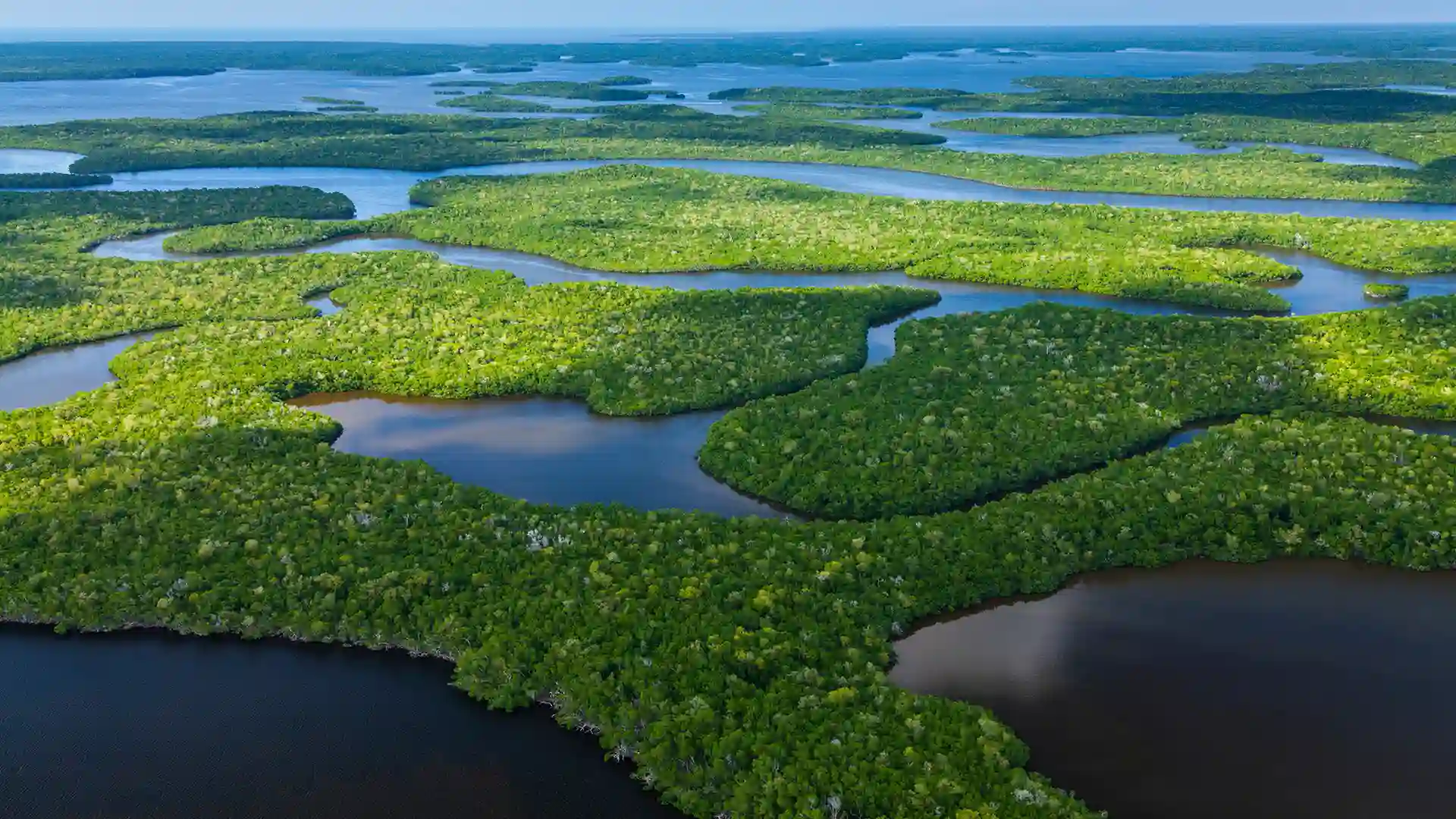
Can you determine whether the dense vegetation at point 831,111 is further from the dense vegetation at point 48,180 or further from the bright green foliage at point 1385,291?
the bright green foliage at point 1385,291

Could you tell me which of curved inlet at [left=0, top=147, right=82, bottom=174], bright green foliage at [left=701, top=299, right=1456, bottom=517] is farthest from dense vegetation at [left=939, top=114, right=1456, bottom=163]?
curved inlet at [left=0, top=147, right=82, bottom=174]

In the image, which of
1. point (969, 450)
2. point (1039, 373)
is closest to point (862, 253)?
point (1039, 373)

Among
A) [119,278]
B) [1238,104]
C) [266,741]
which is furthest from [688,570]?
[1238,104]

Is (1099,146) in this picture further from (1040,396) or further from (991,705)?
(991,705)

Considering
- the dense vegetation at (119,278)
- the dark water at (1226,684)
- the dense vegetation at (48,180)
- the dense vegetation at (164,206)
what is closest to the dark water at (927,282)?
the dense vegetation at (119,278)

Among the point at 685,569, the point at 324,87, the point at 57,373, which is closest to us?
the point at 685,569

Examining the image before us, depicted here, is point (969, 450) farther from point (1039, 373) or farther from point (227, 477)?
point (227, 477)
